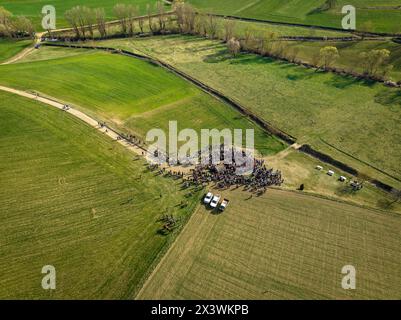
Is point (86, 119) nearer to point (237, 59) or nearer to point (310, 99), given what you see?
point (310, 99)

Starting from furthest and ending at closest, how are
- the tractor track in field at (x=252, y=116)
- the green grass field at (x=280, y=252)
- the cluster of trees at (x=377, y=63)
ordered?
1. the cluster of trees at (x=377, y=63)
2. the tractor track in field at (x=252, y=116)
3. the green grass field at (x=280, y=252)

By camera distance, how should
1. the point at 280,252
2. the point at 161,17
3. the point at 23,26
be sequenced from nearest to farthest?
the point at 280,252
the point at 23,26
the point at 161,17

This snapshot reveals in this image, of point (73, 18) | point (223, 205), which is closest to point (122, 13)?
point (73, 18)

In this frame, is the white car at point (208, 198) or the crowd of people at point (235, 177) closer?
the white car at point (208, 198)

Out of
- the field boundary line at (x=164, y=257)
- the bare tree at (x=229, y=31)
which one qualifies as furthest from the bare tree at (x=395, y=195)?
the bare tree at (x=229, y=31)

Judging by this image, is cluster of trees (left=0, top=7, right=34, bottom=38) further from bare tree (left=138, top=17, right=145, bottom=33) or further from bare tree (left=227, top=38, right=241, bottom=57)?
bare tree (left=227, top=38, right=241, bottom=57)

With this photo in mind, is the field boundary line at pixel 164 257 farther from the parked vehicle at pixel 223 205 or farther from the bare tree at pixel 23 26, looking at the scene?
the bare tree at pixel 23 26

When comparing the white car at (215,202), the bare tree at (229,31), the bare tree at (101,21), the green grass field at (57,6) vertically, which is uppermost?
the green grass field at (57,6)

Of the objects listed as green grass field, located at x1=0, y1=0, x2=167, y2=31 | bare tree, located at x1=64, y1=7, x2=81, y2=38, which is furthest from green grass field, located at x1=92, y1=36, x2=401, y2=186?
green grass field, located at x1=0, y1=0, x2=167, y2=31
